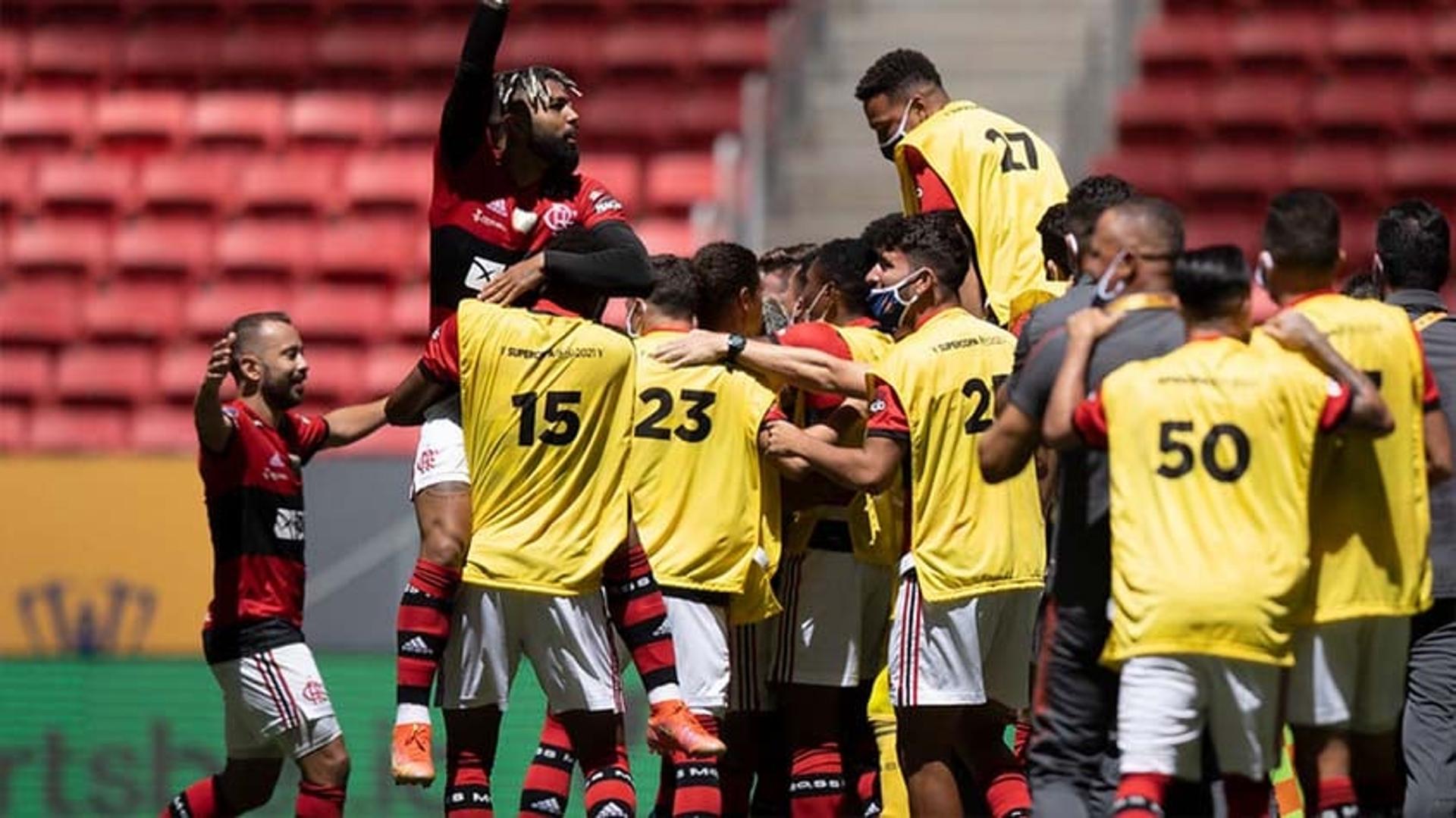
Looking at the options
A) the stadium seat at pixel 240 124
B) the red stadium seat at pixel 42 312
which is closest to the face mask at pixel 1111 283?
the red stadium seat at pixel 42 312

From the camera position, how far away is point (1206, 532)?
250 inches

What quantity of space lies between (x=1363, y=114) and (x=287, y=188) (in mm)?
6748

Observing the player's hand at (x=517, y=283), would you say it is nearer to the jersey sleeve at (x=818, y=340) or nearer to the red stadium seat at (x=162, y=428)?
the jersey sleeve at (x=818, y=340)

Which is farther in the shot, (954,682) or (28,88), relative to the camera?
(28,88)

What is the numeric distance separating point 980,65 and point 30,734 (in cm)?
785

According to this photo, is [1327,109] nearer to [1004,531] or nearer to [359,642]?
[359,642]

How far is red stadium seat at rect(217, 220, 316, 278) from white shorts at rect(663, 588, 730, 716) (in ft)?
26.7

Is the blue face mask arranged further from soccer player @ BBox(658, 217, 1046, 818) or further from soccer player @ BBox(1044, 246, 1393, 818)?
soccer player @ BBox(1044, 246, 1393, 818)

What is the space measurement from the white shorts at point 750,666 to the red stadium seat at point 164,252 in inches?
321

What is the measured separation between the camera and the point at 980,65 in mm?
16828

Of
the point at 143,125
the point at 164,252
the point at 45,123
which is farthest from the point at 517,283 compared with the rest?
the point at 45,123

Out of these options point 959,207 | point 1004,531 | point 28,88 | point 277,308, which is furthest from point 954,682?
point 28,88

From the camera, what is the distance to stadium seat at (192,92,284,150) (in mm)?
16672

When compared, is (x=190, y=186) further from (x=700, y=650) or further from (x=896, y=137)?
(x=700, y=650)
